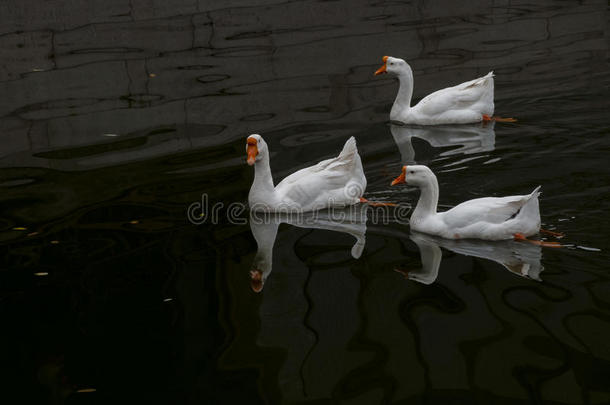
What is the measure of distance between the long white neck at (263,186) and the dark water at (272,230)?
1.38 feet

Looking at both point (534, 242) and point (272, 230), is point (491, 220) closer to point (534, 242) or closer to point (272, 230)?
point (534, 242)

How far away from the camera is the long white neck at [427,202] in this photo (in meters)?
7.08

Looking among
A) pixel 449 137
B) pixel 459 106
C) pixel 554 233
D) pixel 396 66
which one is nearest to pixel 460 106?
pixel 459 106

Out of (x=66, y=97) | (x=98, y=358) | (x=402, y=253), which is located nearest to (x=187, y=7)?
(x=66, y=97)

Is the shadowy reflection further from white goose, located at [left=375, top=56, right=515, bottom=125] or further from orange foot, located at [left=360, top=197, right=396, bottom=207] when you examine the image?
orange foot, located at [left=360, top=197, right=396, bottom=207]

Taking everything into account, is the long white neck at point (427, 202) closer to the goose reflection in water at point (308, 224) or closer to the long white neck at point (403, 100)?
the goose reflection in water at point (308, 224)

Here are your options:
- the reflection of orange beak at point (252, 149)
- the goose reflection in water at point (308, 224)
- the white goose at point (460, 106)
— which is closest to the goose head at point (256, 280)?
the goose reflection in water at point (308, 224)

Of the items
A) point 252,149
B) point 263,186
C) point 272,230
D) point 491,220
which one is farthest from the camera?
point 263,186

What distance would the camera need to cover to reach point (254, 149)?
7672 mm

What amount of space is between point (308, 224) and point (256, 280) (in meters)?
1.23

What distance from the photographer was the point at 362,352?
5.30 meters

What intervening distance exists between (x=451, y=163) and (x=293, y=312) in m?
3.70

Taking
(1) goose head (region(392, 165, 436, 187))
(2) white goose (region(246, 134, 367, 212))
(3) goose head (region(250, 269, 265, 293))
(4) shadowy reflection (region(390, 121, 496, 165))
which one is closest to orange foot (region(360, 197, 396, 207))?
(2) white goose (region(246, 134, 367, 212))

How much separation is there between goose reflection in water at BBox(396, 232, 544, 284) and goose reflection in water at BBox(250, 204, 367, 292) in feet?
1.77
